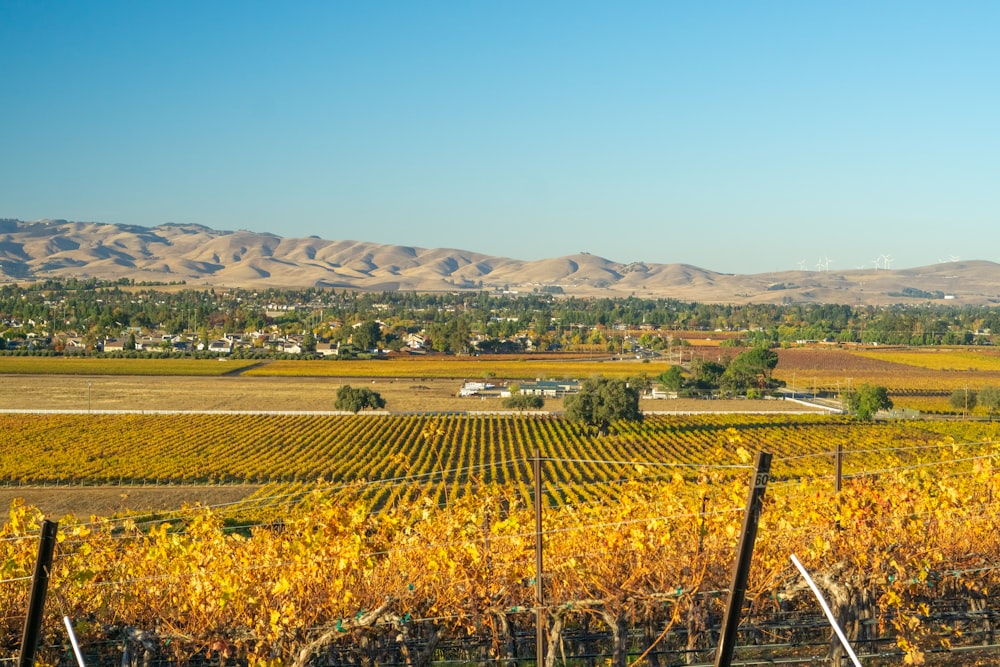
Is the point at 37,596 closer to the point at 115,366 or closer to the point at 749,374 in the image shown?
the point at 749,374

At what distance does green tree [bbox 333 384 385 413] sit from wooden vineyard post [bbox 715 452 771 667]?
3810 cm

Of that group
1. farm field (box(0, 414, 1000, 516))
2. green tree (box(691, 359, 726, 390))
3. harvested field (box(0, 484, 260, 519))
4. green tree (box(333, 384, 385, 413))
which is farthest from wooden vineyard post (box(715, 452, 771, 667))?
green tree (box(691, 359, 726, 390))

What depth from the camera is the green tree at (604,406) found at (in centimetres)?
3616

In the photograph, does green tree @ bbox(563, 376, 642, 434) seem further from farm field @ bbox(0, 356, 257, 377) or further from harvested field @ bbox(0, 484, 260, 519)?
farm field @ bbox(0, 356, 257, 377)

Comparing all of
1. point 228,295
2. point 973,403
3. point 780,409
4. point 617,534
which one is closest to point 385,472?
point 617,534

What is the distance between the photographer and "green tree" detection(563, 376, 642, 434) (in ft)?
119

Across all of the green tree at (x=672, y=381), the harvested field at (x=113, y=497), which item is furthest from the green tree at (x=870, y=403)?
the harvested field at (x=113, y=497)

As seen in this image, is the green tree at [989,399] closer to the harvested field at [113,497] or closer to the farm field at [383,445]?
the farm field at [383,445]

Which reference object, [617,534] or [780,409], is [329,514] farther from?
[780,409]

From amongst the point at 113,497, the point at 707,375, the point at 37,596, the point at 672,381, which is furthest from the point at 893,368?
the point at 37,596

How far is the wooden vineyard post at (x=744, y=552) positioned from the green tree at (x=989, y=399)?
138 ft

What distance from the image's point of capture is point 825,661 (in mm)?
6949

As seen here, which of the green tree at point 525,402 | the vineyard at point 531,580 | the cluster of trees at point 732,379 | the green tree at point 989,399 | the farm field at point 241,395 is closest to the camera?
the vineyard at point 531,580

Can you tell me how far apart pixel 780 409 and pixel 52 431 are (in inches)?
1205
